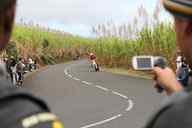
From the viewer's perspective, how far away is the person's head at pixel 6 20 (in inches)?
70.2

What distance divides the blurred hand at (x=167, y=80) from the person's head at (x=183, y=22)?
10 cm

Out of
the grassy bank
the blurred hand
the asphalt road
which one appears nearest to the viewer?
the blurred hand

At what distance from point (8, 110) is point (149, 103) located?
18802 mm

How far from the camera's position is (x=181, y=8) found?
1.96m

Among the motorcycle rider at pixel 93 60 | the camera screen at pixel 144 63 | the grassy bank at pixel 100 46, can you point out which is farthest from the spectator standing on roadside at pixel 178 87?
the motorcycle rider at pixel 93 60

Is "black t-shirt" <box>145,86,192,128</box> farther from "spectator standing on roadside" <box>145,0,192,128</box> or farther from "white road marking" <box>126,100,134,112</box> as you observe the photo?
"white road marking" <box>126,100,134,112</box>

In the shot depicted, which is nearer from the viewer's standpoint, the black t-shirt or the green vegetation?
the black t-shirt

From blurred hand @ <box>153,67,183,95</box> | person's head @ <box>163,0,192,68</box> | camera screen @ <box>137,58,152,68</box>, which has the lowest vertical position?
blurred hand @ <box>153,67,183,95</box>

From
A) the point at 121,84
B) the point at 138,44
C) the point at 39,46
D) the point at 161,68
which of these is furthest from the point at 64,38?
the point at 161,68

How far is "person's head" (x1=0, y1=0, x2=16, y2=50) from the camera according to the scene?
1.78 m

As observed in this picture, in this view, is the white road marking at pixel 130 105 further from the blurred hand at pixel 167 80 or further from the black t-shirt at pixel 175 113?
the black t-shirt at pixel 175 113

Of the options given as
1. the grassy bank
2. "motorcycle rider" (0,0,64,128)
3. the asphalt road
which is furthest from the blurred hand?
the grassy bank

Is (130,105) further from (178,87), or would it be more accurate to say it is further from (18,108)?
(18,108)

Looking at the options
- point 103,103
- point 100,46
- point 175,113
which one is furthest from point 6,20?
point 100,46
